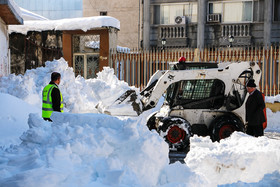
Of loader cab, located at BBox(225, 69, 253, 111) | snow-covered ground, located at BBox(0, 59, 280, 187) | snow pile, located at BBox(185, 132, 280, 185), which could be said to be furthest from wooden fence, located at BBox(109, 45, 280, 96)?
snow pile, located at BBox(185, 132, 280, 185)

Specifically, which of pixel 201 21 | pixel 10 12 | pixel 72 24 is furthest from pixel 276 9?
pixel 10 12

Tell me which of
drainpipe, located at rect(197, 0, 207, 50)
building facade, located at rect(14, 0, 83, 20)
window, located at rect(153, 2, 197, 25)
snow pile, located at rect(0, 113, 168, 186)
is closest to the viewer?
snow pile, located at rect(0, 113, 168, 186)

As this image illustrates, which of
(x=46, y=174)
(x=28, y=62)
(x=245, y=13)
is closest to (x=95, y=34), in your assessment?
(x=28, y=62)

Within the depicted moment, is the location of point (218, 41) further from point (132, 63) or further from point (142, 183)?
point (142, 183)

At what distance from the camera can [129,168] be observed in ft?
11.5

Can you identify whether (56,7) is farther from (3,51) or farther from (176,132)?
(176,132)

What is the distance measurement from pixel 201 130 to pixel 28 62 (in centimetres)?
1024

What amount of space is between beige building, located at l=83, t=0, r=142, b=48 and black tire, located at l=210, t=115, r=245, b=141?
65.6ft

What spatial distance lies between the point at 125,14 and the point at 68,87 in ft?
56.3

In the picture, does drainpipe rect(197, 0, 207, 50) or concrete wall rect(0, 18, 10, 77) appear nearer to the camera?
concrete wall rect(0, 18, 10, 77)

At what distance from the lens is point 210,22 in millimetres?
23250

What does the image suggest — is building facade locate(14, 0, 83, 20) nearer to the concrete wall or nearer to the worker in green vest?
the concrete wall

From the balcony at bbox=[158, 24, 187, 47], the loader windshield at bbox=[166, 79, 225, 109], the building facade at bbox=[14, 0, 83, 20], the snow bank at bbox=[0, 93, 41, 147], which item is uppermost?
the building facade at bbox=[14, 0, 83, 20]

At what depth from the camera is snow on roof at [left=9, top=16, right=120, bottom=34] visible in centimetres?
1622
